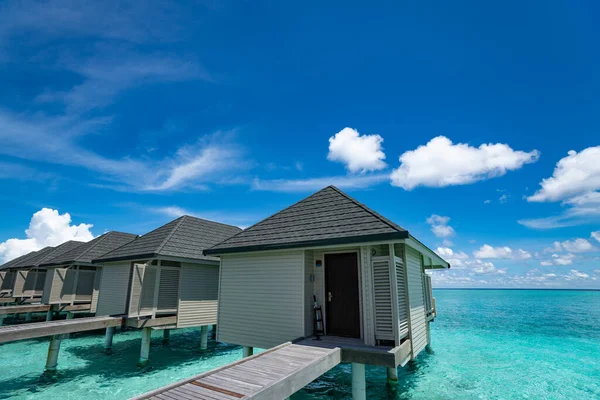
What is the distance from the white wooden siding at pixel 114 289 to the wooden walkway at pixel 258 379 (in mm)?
11379

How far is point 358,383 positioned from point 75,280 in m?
18.6

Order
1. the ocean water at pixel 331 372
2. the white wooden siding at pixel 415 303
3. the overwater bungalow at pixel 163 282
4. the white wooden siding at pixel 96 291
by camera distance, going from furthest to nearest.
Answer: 1. the white wooden siding at pixel 96 291
2. the overwater bungalow at pixel 163 282
3. the ocean water at pixel 331 372
4. the white wooden siding at pixel 415 303

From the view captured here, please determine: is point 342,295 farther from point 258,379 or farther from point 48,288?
point 48,288

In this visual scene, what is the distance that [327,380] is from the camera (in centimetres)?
1059

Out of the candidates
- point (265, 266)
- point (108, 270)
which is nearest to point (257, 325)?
point (265, 266)

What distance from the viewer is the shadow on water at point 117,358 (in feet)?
33.9

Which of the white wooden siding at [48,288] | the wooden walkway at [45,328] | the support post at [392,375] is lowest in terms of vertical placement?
the support post at [392,375]

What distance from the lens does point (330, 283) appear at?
9008mm

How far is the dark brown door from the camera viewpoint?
8598 mm

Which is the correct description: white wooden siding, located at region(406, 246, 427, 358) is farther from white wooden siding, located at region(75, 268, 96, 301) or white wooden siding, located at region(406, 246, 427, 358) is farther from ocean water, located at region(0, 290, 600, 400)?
white wooden siding, located at region(75, 268, 96, 301)

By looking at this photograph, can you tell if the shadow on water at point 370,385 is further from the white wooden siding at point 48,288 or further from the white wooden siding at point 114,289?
the white wooden siding at point 48,288

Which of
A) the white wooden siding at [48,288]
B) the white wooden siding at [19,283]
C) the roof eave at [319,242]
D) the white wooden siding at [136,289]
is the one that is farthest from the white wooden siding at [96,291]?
the roof eave at [319,242]

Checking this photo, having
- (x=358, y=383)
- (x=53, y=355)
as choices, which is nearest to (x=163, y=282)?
(x=53, y=355)

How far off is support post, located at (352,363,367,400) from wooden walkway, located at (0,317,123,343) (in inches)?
377
